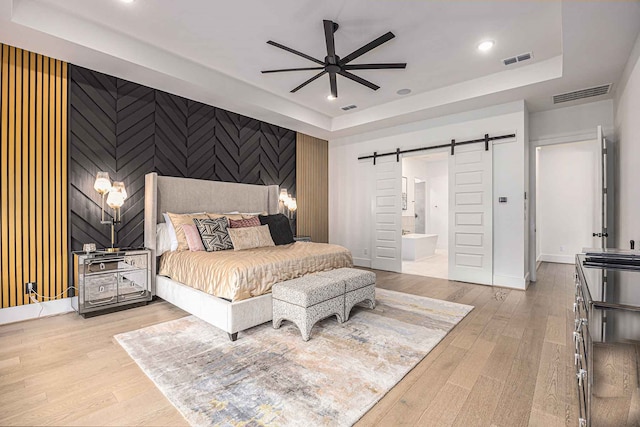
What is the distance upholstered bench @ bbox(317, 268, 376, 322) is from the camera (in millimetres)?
3105

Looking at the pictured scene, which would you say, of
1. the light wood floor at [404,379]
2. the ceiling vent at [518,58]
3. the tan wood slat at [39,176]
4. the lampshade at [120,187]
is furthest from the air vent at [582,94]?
the tan wood slat at [39,176]

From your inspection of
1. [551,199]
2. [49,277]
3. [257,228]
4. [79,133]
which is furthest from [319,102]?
[551,199]

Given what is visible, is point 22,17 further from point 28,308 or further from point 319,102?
point 319,102

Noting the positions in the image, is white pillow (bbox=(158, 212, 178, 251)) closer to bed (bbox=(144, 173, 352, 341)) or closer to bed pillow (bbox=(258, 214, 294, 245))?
bed (bbox=(144, 173, 352, 341))

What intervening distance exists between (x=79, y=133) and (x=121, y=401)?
3.10 metres

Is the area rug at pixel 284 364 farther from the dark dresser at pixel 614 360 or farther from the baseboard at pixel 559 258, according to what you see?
the baseboard at pixel 559 258

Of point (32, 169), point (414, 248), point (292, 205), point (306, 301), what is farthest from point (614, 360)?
point (414, 248)

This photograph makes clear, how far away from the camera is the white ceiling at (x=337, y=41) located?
2787 mm

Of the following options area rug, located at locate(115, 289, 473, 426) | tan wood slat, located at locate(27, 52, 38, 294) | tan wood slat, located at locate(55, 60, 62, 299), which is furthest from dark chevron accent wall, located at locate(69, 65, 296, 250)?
area rug, located at locate(115, 289, 473, 426)

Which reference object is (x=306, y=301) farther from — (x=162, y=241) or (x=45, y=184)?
(x=45, y=184)

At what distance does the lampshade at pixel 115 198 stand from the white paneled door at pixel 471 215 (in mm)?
4790

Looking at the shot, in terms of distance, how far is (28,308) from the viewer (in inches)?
124

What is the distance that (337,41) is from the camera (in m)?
3.44

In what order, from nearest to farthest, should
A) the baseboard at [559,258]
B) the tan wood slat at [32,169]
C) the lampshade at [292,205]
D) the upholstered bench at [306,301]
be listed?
the upholstered bench at [306,301]
the tan wood slat at [32,169]
the lampshade at [292,205]
the baseboard at [559,258]
